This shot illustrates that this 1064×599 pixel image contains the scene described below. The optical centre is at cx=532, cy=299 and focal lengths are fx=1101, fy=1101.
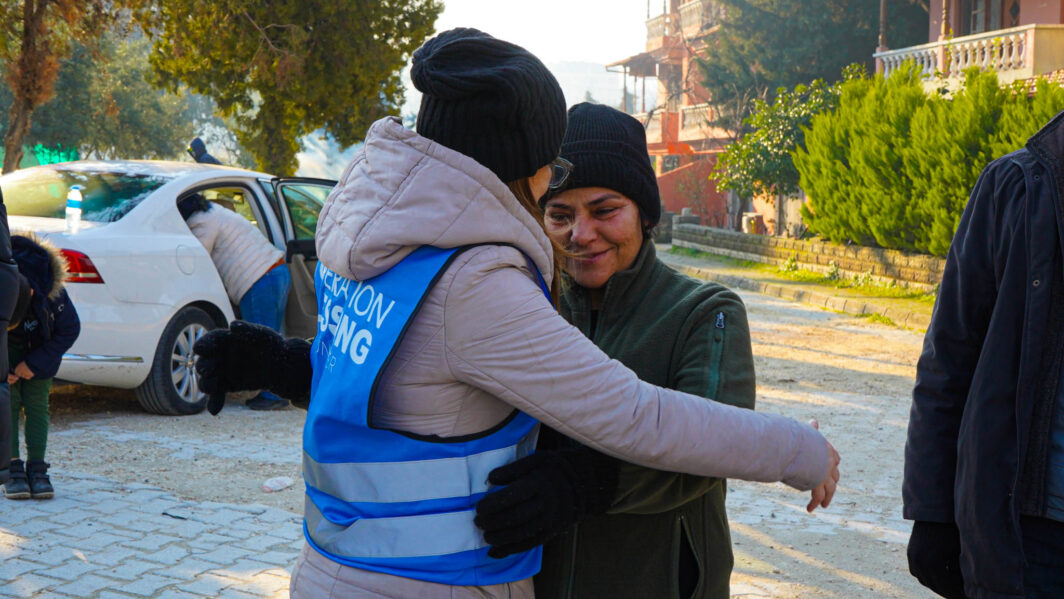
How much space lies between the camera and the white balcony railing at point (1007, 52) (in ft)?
63.2

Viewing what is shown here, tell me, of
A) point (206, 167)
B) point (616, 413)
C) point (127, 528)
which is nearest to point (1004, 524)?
point (616, 413)

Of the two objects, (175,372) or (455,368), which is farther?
(175,372)

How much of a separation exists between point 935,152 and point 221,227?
36.7 ft

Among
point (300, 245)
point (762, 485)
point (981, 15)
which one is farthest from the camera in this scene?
point (981, 15)

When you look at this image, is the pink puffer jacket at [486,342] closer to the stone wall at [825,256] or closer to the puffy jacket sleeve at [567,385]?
the puffy jacket sleeve at [567,385]

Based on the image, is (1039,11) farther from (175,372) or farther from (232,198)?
(175,372)

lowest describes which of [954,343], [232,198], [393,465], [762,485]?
[762,485]

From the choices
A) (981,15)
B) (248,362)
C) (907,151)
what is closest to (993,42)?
(981,15)

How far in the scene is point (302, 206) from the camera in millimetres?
8914

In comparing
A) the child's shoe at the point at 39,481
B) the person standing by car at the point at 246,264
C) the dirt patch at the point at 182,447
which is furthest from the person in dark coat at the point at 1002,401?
the person standing by car at the point at 246,264

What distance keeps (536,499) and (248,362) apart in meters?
0.86

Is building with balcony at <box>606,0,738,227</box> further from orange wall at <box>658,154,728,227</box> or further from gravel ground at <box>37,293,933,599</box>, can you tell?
gravel ground at <box>37,293,933,599</box>

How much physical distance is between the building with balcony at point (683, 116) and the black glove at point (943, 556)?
27296mm

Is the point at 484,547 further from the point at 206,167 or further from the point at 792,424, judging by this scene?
the point at 206,167
